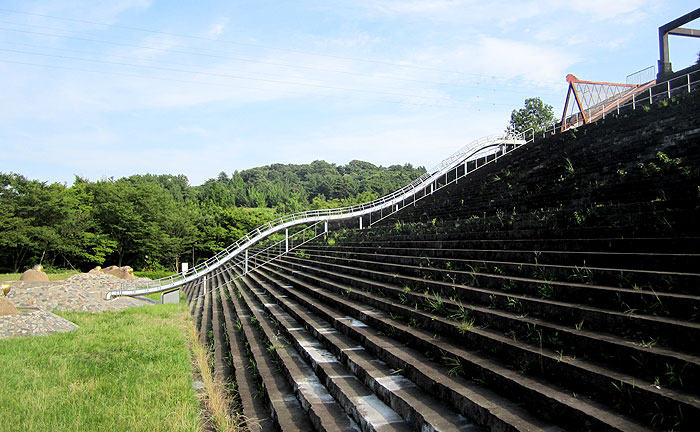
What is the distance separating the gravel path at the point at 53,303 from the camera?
1005 cm

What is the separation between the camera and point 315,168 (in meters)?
130

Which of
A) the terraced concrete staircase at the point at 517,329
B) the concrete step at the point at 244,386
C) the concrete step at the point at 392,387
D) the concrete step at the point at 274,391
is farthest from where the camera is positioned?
the concrete step at the point at 244,386

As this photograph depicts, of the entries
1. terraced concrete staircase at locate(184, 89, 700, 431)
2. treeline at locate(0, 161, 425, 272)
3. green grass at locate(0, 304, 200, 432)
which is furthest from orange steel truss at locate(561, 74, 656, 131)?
treeline at locate(0, 161, 425, 272)

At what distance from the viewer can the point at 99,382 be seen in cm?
588

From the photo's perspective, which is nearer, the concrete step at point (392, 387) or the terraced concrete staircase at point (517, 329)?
the terraced concrete staircase at point (517, 329)

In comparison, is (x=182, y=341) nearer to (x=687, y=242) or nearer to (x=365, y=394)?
(x=365, y=394)

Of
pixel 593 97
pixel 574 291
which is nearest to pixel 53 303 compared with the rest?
pixel 574 291

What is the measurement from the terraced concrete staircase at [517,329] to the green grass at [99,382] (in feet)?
2.79

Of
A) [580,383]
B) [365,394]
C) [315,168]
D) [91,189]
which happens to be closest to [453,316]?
[365,394]

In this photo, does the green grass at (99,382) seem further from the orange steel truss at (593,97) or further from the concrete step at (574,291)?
the orange steel truss at (593,97)

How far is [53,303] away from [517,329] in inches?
655

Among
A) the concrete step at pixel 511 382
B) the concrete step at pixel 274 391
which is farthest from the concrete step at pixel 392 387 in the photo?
the concrete step at pixel 274 391

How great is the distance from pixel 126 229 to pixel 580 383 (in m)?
41.9

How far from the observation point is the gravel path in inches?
396
